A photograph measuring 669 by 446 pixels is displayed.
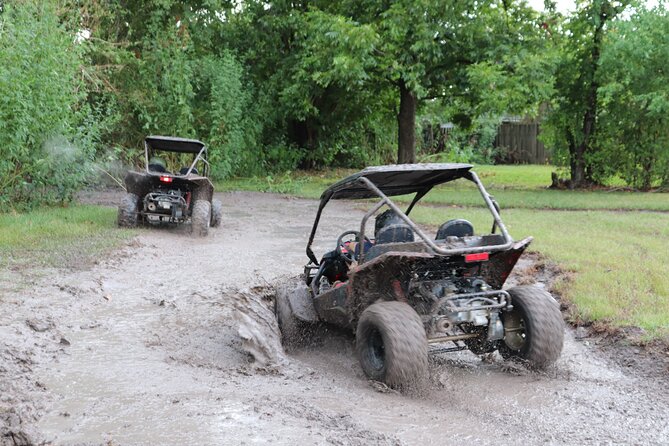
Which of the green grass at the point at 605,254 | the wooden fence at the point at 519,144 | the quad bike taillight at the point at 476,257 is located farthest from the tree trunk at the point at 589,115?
the wooden fence at the point at 519,144

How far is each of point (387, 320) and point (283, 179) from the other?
18698 millimetres

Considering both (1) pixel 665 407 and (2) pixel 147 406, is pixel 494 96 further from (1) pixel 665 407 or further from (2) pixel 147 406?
(2) pixel 147 406

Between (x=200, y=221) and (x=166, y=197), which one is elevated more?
(x=166, y=197)

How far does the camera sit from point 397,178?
7020 mm

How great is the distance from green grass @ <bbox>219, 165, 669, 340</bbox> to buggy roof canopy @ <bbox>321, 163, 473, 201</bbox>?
2176 millimetres

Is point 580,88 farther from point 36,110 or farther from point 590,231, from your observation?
point 36,110

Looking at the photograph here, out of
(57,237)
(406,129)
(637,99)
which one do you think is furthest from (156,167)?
(637,99)

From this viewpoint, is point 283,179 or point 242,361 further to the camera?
point 283,179

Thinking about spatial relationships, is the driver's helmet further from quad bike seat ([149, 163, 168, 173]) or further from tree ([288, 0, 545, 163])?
tree ([288, 0, 545, 163])

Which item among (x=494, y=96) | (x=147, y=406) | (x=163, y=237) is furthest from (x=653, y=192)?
(x=147, y=406)

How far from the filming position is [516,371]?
6324mm

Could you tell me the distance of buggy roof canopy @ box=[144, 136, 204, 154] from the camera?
13.9 m

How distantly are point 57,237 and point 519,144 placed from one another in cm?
3105

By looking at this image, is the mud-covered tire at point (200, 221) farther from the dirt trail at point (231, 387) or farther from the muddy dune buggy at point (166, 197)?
the dirt trail at point (231, 387)
